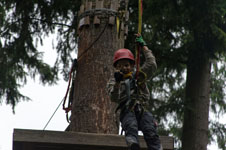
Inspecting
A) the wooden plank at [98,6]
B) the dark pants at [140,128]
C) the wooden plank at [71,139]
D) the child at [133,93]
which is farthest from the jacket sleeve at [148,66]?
the wooden plank at [98,6]

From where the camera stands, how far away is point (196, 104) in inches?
402

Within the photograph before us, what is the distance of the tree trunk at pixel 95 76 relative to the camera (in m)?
5.48

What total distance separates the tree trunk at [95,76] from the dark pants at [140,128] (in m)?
Answer: 1.09

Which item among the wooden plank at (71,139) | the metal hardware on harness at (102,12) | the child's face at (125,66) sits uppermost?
the metal hardware on harness at (102,12)

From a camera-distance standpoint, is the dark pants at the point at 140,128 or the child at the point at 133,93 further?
the child at the point at 133,93

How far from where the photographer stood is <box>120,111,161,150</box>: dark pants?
411cm

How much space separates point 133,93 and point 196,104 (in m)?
6.02

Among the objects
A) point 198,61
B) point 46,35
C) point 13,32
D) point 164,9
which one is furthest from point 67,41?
point 198,61

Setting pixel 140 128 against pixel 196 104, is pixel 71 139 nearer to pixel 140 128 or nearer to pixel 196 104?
pixel 140 128

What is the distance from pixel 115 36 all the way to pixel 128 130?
2258mm

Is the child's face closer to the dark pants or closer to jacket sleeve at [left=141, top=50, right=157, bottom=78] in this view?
jacket sleeve at [left=141, top=50, right=157, bottom=78]

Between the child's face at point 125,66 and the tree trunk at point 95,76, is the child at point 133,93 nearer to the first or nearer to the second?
the child's face at point 125,66

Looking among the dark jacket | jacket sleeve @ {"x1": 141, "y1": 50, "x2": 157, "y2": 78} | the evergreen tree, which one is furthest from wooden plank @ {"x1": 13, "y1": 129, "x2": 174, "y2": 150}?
the evergreen tree

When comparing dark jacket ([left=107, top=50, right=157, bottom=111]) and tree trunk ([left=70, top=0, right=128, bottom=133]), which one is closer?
dark jacket ([left=107, top=50, right=157, bottom=111])
